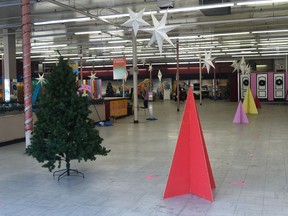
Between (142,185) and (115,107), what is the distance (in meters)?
10.4

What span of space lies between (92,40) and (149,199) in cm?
1719

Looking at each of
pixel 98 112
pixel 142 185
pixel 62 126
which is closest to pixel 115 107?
pixel 98 112

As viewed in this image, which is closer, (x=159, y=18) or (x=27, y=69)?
(x=27, y=69)

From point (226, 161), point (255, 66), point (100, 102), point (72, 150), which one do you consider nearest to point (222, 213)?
point (72, 150)

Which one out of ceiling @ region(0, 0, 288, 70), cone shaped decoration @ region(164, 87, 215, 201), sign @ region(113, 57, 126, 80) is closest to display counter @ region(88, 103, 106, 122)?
sign @ region(113, 57, 126, 80)

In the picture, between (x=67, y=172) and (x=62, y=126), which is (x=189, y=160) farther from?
(x=67, y=172)

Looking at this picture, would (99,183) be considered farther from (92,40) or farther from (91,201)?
(92,40)

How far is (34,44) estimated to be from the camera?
2016cm

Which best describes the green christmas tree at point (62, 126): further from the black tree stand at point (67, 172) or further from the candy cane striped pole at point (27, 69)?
the candy cane striped pole at point (27, 69)

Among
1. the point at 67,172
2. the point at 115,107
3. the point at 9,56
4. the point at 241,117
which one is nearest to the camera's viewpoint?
the point at 67,172

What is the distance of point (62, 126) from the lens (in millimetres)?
5055

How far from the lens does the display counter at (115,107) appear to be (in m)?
14.4

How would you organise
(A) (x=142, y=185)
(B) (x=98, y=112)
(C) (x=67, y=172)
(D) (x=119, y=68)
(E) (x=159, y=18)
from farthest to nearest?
1. (D) (x=119, y=68)
2. (E) (x=159, y=18)
3. (B) (x=98, y=112)
4. (C) (x=67, y=172)
5. (A) (x=142, y=185)

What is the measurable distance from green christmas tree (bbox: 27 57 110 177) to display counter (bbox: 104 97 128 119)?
30.0ft
